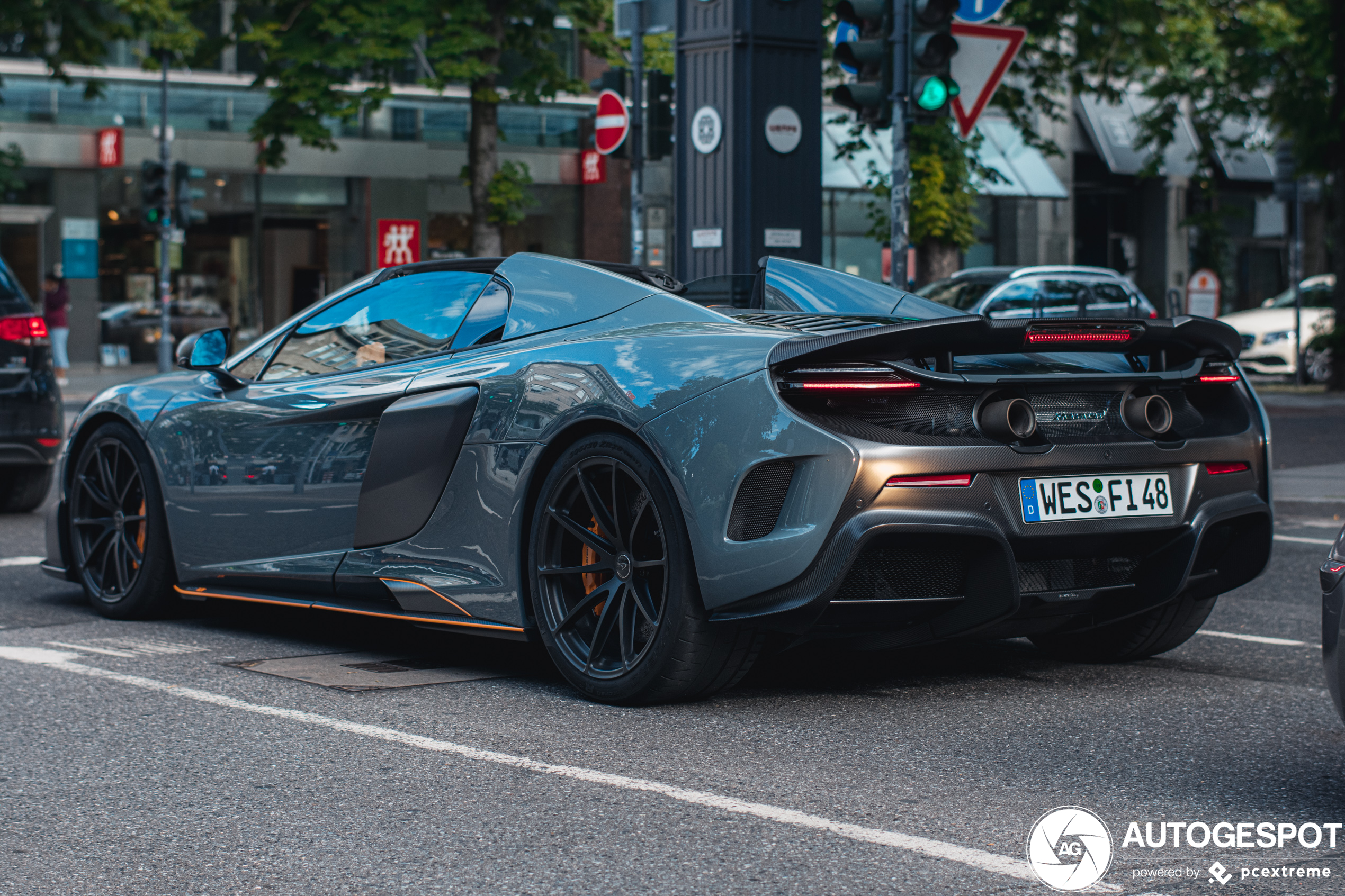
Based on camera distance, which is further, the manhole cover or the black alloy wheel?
the manhole cover

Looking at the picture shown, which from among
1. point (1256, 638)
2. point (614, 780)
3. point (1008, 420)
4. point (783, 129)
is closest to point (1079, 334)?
point (1008, 420)

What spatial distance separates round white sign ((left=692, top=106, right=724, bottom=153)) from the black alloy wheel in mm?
6952

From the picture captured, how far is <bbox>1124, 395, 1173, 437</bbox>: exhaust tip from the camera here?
465cm

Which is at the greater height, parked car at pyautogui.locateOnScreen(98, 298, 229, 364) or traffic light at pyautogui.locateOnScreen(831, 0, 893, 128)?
traffic light at pyautogui.locateOnScreen(831, 0, 893, 128)

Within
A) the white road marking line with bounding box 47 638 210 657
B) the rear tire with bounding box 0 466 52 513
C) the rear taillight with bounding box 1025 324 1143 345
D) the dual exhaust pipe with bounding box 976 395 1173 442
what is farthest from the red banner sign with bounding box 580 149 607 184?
the dual exhaust pipe with bounding box 976 395 1173 442

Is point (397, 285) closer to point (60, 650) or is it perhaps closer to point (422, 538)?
point (422, 538)

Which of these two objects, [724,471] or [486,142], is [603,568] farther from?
[486,142]

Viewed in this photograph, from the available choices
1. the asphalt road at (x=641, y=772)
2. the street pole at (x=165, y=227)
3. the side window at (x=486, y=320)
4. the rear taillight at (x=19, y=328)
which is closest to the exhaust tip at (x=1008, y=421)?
the asphalt road at (x=641, y=772)

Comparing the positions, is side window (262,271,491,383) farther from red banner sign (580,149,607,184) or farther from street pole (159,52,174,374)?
red banner sign (580,149,607,184)

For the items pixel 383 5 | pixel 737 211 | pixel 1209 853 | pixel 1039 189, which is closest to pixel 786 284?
A: pixel 1209 853

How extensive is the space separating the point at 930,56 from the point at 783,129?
1.74 meters

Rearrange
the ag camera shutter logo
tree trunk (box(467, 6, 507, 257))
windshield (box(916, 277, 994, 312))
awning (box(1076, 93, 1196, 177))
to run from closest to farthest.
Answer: the ag camera shutter logo → windshield (box(916, 277, 994, 312)) → tree trunk (box(467, 6, 507, 257)) → awning (box(1076, 93, 1196, 177))

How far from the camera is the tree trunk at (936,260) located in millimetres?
22656

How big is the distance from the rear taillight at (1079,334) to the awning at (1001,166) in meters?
30.1
